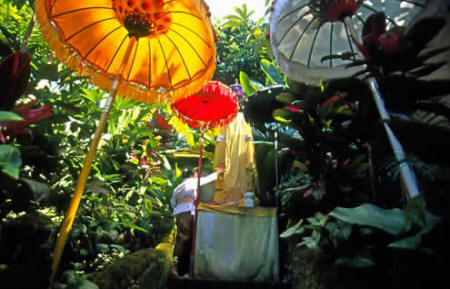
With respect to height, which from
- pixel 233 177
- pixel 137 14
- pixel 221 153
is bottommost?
pixel 233 177

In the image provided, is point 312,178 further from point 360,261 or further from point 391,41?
point 391,41

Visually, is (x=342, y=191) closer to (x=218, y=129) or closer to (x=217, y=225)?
(x=217, y=225)

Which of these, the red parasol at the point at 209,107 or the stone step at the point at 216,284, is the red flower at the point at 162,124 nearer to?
the red parasol at the point at 209,107

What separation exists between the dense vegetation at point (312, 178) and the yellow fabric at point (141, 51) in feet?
0.86

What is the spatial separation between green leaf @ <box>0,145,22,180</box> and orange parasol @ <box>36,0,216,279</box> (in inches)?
34.3

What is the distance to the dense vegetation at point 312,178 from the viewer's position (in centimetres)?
106

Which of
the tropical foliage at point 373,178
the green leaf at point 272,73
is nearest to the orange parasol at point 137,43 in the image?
the tropical foliage at point 373,178

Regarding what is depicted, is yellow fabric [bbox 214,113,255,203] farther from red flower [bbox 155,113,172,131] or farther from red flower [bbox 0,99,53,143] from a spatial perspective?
red flower [bbox 0,99,53,143]

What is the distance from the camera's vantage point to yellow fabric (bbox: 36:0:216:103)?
2.24 meters

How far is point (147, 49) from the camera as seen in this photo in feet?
8.62

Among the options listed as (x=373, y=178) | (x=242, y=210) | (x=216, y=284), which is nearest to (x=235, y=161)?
(x=242, y=210)

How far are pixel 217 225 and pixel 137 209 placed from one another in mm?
985

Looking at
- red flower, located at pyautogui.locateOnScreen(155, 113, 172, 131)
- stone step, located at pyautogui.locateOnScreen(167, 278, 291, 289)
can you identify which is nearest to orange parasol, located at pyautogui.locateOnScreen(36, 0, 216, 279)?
red flower, located at pyautogui.locateOnScreen(155, 113, 172, 131)

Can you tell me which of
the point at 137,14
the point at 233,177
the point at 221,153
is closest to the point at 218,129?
the point at 221,153
